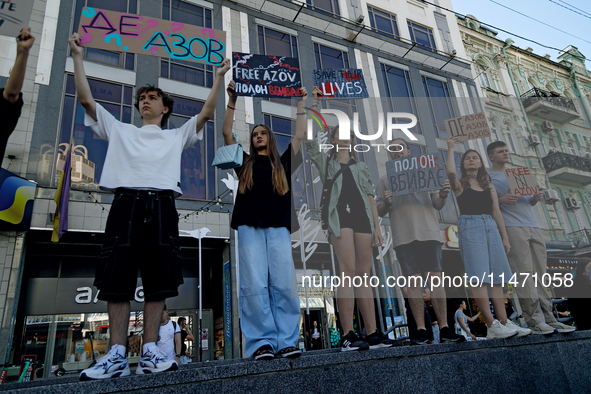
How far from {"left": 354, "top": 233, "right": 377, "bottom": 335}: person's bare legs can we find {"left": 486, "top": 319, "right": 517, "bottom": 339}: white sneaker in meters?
1.52

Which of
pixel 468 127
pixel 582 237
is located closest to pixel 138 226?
pixel 468 127

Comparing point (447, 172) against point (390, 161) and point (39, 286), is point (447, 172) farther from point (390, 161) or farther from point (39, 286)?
point (39, 286)

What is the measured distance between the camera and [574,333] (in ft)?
15.0

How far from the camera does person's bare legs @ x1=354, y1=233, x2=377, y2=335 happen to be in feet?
12.0

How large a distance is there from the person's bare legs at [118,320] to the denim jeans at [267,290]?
84 centimetres

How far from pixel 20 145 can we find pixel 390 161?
1022cm

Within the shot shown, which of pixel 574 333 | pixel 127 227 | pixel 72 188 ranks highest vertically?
pixel 72 188

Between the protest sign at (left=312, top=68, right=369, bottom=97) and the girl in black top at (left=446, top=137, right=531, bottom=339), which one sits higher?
the protest sign at (left=312, top=68, right=369, bottom=97)

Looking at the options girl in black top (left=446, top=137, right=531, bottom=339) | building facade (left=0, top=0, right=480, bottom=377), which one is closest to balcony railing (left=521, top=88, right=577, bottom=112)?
building facade (left=0, top=0, right=480, bottom=377)

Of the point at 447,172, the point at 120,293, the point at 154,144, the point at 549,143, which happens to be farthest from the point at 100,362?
the point at 549,143

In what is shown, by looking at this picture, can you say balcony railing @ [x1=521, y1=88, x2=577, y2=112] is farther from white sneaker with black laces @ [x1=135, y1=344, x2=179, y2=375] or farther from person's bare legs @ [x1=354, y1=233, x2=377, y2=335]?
white sneaker with black laces @ [x1=135, y1=344, x2=179, y2=375]

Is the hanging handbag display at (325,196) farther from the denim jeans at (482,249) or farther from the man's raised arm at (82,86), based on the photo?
the man's raised arm at (82,86)

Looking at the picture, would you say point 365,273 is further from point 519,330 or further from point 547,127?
point 547,127

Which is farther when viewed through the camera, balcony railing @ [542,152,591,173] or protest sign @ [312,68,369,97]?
balcony railing @ [542,152,591,173]
